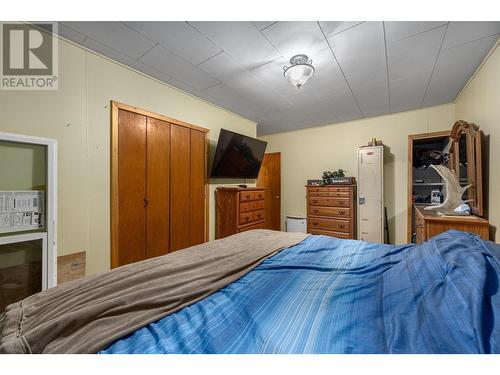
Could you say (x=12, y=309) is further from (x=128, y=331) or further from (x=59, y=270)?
(x=59, y=270)

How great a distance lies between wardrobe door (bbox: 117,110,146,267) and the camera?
2197 millimetres

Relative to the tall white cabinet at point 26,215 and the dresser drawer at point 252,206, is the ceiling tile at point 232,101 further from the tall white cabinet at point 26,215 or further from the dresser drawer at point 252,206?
the tall white cabinet at point 26,215

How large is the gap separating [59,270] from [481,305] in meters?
2.66

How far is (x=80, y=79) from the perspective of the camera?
192cm

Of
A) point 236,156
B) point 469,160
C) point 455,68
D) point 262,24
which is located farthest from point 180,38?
point 469,160

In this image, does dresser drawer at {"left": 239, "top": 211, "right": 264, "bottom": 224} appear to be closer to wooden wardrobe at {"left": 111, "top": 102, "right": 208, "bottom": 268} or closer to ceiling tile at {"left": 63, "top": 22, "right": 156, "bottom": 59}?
wooden wardrobe at {"left": 111, "top": 102, "right": 208, "bottom": 268}

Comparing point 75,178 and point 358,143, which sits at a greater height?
point 358,143

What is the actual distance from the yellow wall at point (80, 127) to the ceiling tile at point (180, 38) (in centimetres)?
68

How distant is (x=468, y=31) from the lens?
166cm

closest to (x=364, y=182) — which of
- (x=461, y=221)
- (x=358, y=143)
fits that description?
(x=358, y=143)

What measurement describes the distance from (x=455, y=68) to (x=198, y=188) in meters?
3.27

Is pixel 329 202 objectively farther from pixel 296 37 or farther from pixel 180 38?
pixel 180 38

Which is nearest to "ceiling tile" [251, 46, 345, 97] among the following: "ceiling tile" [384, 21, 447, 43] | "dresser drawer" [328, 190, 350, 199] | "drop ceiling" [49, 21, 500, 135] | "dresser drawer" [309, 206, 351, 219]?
"drop ceiling" [49, 21, 500, 135]
